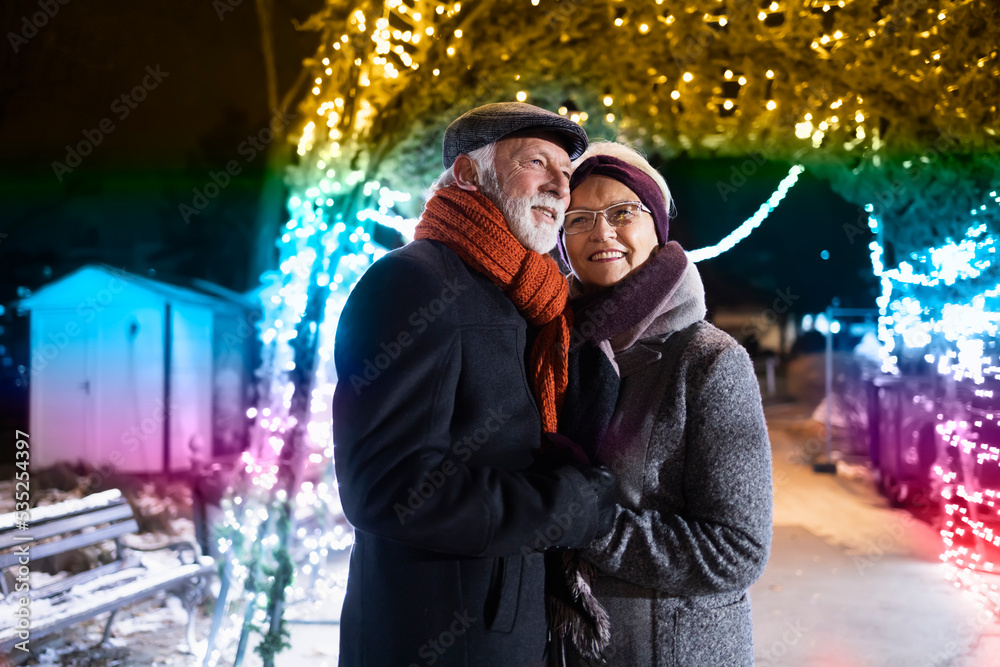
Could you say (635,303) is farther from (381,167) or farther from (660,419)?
(381,167)

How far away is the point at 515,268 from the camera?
1.51m

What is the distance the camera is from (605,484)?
1421mm

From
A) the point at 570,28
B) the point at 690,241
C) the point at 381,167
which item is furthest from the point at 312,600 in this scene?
the point at 690,241

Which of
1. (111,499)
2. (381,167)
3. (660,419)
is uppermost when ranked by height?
(381,167)

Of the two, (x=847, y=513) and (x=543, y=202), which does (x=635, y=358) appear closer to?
(x=543, y=202)

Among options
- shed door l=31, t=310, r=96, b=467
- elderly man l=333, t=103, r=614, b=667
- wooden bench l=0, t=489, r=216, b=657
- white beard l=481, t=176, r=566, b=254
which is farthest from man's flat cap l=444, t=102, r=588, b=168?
shed door l=31, t=310, r=96, b=467

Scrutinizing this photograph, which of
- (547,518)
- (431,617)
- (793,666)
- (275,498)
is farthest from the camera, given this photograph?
(793,666)

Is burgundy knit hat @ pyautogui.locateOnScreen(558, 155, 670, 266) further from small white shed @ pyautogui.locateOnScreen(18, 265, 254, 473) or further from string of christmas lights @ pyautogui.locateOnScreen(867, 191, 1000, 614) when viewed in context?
small white shed @ pyautogui.locateOnScreen(18, 265, 254, 473)

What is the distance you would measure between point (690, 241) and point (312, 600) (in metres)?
5.08

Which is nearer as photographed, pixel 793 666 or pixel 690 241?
pixel 793 666

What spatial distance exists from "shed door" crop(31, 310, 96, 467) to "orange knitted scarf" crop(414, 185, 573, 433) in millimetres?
5879

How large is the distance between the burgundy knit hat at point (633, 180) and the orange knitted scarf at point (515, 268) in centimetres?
35

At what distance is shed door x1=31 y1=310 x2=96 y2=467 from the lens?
19.1 ft

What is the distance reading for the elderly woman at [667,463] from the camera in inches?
56.7
